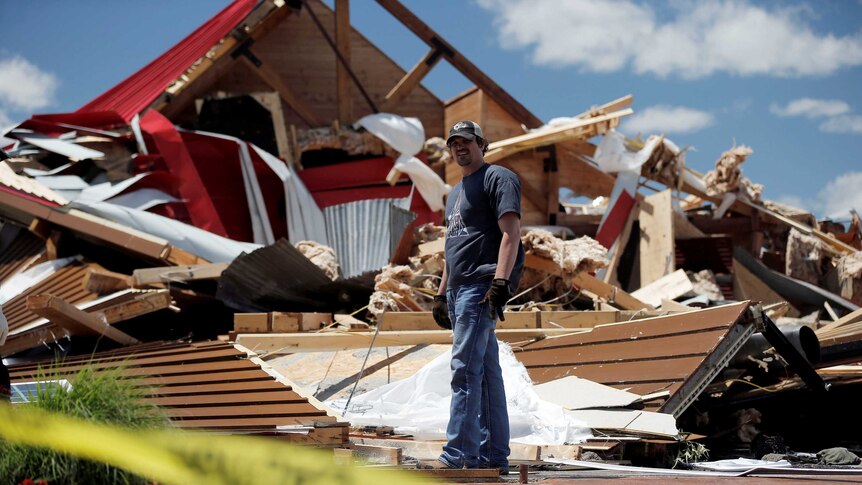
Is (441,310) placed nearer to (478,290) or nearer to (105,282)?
(478,290)

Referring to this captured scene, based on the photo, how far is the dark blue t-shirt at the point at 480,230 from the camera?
5.07 meters

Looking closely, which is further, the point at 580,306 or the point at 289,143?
the point at 289,143

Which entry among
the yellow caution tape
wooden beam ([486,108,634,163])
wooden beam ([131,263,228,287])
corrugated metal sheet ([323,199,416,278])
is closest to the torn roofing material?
wooden beam ([131,263,228,287])

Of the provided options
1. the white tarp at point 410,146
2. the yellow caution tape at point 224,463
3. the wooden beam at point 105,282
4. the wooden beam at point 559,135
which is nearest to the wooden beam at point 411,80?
the white tarp at point 410,146

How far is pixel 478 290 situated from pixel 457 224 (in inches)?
16.5

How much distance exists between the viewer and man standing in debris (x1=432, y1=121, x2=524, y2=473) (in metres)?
4.85

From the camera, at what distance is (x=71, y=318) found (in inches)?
334

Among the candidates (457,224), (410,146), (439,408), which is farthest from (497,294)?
(410,146)

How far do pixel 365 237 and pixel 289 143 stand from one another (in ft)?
6.26

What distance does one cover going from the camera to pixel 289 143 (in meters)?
13.9

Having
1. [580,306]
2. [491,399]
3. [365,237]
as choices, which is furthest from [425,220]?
[491,399]

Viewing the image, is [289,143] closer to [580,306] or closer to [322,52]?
[322,52]

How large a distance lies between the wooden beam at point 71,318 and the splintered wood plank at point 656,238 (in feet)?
22.1

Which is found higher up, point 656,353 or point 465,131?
point 465,131
